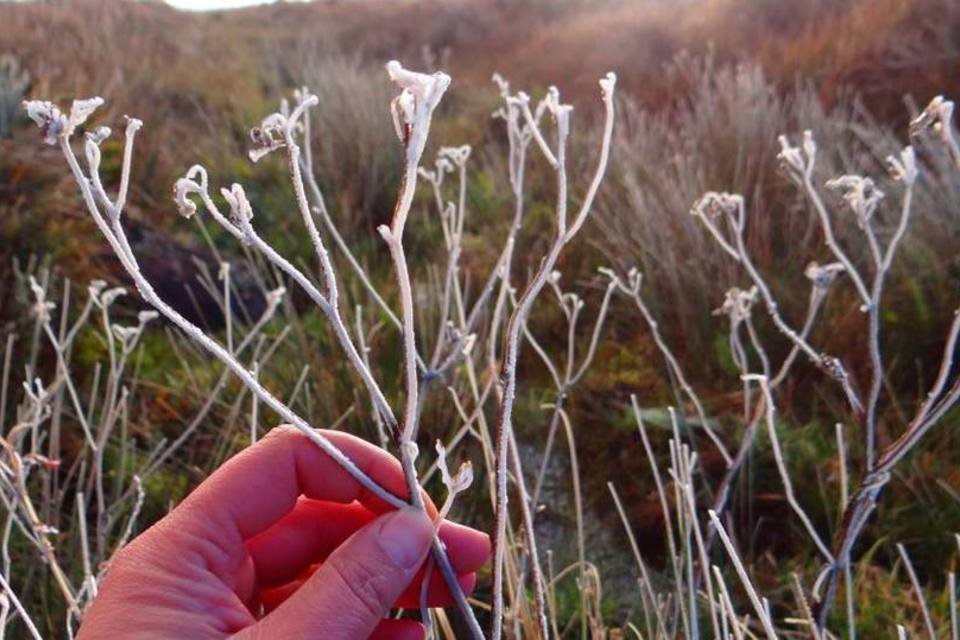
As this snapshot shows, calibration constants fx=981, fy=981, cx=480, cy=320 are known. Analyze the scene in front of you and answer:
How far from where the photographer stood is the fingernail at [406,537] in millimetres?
853

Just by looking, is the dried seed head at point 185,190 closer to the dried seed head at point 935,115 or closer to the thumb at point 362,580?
the thumb at point 362,580

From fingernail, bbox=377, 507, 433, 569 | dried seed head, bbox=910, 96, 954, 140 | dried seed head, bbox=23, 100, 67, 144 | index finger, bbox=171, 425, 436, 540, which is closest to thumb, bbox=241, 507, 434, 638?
fingernail, bbox=377, 507, 433, 569

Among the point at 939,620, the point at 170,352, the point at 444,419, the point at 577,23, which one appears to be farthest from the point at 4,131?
the point at 577,23

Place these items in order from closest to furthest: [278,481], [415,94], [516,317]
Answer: [415,94]
[516,317]
[278,481]

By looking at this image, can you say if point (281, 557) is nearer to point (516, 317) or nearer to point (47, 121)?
point (516, 317)

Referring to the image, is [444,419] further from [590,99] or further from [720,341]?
[590,99]

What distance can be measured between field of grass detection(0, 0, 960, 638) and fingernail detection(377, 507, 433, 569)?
33cm

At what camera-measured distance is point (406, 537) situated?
85 cm

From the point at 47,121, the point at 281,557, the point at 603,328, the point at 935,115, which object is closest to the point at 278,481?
the point at 281,557

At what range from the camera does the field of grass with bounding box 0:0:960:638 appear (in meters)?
1.95

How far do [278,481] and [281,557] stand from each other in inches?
5.2

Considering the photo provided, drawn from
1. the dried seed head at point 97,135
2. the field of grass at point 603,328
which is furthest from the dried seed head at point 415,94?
the field of grass at point 603,328

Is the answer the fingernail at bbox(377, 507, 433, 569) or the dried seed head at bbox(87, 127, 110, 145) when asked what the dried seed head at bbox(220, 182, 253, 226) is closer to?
the dried seed head at bbox(87, 127, 110, 145)

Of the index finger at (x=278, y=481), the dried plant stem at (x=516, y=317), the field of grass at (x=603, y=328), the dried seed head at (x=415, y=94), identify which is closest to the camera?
the dried seed head at (x=415, y=94)
